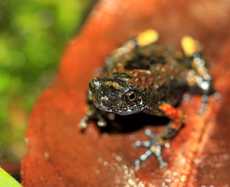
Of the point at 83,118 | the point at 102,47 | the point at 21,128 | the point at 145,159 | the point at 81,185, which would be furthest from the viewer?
the point at 21,128

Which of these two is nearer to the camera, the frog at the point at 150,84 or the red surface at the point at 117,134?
the red surface at the point at 117,134

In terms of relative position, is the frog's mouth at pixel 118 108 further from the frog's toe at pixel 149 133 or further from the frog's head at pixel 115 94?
the frog's toe at pixel 149 133

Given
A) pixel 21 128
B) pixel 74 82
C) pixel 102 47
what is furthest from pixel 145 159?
pixel 21 128

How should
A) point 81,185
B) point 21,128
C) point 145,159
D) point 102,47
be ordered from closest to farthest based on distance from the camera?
point 81,185 → point 145,159 → point 102,47 → point 21,128

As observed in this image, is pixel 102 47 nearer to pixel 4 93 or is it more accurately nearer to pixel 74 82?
pixel 74 82

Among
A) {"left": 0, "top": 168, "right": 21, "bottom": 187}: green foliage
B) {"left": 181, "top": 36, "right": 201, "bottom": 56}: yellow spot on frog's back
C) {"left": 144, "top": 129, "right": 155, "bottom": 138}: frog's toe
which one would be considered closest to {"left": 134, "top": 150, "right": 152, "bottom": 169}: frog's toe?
{"left": 144, "top": 129, "right": 155, "bottom": 138}: frog's toe

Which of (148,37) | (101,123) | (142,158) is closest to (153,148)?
(142,158)

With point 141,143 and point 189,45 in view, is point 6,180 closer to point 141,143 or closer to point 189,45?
point 141,143

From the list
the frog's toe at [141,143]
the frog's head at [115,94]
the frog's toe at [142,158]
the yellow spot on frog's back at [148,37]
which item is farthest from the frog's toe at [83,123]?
the yellow spot on frog's back at [148,37]
